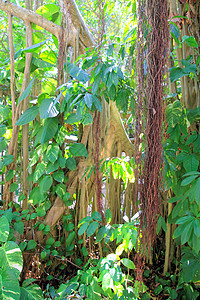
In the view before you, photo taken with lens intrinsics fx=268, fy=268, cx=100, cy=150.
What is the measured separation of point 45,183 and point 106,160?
0.46 meters

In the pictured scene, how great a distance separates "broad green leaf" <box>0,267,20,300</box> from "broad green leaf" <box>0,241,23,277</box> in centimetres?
2

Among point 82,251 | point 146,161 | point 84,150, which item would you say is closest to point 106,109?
point 84,150

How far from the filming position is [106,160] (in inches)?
67.0

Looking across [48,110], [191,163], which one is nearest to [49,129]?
[48,110]

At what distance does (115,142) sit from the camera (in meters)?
2.36

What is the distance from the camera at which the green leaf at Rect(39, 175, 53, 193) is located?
181 centimetres

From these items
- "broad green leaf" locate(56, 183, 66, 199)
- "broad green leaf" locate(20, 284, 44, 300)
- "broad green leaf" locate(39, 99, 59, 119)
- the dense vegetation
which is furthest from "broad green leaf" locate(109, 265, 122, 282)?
"broad green leaf" locate(39, 99, 59, 119)

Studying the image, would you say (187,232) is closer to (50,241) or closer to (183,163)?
(183,163)

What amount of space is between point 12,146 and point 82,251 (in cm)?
96

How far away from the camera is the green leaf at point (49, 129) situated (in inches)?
69.4

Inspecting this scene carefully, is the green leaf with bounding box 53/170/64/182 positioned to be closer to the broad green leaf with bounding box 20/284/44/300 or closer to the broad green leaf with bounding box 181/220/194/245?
the broad green leaf with bounding box 20/284/44/300

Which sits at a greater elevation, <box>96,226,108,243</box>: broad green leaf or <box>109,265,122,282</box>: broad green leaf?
<box>96,226,108,243</box>: broad green leaf

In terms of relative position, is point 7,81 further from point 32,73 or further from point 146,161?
point 146,161

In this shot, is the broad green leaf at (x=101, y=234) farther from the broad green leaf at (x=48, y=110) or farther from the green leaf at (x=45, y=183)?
the broad green leaf at (x=48, y=110)
